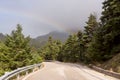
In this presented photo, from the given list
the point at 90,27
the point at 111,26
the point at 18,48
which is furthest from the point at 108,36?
the point at 90,27

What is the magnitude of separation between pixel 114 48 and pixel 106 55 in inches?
86.2

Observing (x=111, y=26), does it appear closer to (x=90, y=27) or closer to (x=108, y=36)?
(x=108, y=36)

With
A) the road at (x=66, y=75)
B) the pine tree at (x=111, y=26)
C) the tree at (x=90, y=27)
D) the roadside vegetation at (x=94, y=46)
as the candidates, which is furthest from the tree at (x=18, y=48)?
the road at (x=66, y=75)

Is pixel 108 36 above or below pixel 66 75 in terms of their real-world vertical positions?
above

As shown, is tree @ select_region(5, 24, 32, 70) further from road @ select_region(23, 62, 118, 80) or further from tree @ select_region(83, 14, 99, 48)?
road @ select_region(23, 62, 118, 80)

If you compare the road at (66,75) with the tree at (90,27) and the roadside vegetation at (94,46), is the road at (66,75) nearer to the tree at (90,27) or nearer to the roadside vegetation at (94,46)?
the roadside vegetation at (94,46)

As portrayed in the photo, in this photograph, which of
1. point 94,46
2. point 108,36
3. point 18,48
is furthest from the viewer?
point 18,48

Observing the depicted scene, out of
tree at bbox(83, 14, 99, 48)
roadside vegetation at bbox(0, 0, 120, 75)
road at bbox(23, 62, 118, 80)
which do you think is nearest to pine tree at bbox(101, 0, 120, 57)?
roadside vegetation at bbox(0, 0, 120, 75)

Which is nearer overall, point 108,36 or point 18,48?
point 108,36

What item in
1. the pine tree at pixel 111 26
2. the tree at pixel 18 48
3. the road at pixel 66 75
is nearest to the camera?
the road at pixel 66 75

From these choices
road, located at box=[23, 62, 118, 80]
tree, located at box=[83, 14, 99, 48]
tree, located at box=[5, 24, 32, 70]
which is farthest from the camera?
tree, located at box=[83, 14, 99, 48]

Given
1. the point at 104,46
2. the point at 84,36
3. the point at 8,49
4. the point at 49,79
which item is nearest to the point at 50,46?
the point at 84,36

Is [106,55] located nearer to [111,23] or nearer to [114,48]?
[114,48]

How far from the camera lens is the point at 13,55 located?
2186 inches
